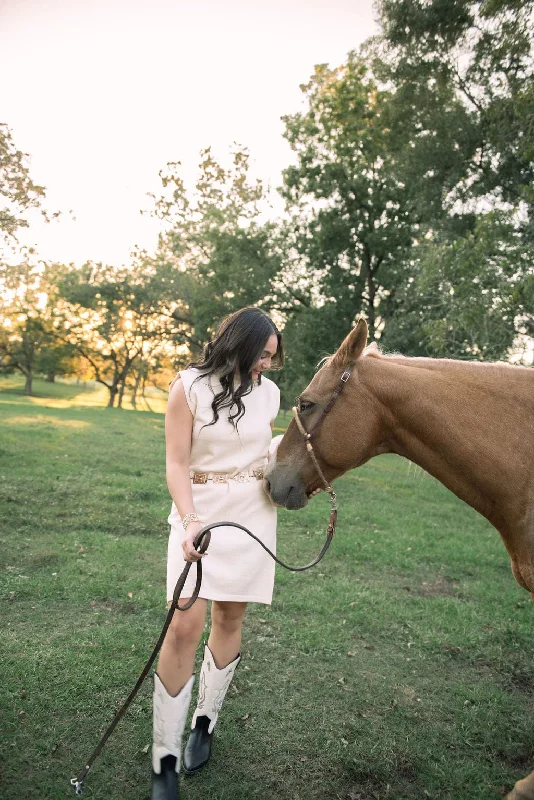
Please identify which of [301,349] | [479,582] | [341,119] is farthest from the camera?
[301,349]

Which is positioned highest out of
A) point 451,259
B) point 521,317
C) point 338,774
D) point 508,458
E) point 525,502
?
point 451,259

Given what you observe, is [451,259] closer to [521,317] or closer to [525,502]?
[521,317]

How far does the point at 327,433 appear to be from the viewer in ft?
A: 8.80

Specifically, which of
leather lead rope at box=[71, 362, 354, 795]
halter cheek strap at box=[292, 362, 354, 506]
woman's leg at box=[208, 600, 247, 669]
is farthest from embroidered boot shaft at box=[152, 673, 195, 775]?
halter cheek strap at box=[292, 362, 354, 506]

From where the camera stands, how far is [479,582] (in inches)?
243

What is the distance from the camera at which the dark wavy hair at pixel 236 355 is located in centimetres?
257

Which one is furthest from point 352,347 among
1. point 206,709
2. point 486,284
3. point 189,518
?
point 486,284

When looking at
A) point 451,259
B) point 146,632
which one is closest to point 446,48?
point 451,259

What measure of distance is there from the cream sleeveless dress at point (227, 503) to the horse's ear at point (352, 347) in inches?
19.8

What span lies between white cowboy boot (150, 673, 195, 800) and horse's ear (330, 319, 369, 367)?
1791 mm

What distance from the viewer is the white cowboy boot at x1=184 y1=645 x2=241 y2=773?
2.78 meters

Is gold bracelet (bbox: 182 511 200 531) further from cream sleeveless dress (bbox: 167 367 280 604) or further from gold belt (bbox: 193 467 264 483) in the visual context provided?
gold belt (bbox: 193 467 264 483)

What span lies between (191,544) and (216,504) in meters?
0.35

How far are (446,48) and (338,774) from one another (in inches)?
509
